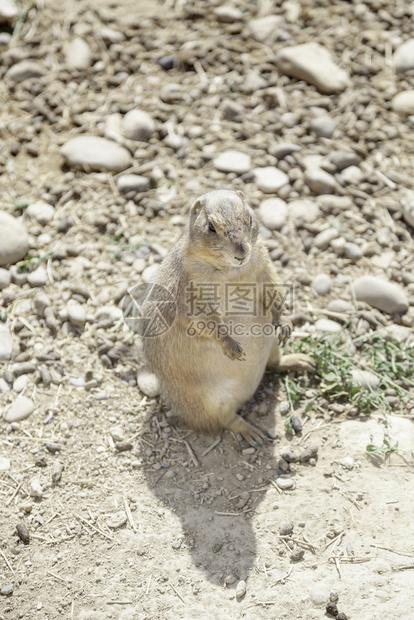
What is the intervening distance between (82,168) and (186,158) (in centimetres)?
101

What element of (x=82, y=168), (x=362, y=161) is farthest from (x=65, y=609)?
(x=362, y=161)

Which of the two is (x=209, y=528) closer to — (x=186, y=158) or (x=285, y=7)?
(x=186, y=158)

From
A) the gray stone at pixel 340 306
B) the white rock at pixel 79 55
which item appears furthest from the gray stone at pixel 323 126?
the white rock at pixel 79 55

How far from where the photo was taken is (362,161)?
650 cm

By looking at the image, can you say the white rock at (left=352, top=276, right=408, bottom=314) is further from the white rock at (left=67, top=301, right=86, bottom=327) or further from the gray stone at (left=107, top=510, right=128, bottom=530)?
the gray stone at (left=107, top=510, right=128, bottom=530)

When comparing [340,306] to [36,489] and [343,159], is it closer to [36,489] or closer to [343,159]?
[343,159]

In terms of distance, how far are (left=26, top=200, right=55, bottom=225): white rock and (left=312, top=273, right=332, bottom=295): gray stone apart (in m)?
2.47

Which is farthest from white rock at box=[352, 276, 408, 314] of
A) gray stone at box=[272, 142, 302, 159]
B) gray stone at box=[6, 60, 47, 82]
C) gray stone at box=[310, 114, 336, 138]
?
gray stone at box=[6, 60, 47, 82]

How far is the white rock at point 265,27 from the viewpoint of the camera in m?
7.46

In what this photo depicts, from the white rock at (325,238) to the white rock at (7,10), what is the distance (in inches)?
182

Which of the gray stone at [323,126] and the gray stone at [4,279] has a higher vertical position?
the gray stone at [323,126]

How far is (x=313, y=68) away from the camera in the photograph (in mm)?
7047

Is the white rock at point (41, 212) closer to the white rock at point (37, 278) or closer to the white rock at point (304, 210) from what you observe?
the white rock at point (37, 278)

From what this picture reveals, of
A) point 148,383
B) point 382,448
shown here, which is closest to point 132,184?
point 148,383
